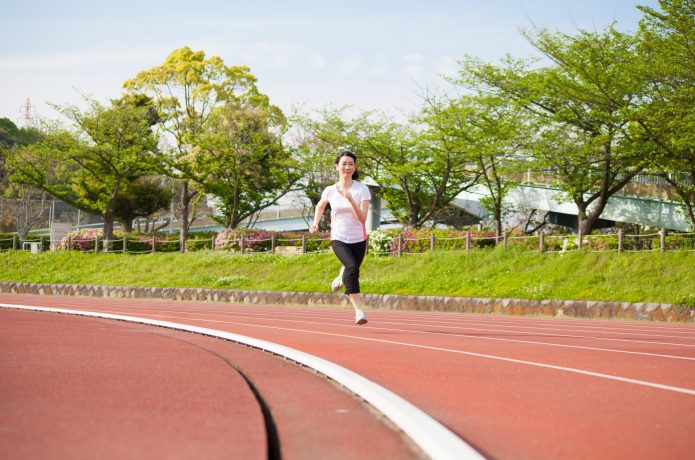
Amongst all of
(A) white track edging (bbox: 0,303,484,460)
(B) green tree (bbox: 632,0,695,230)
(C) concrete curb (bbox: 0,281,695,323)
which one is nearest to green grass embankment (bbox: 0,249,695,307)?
(C) concrete curb (bbox: 0,281,695,323)

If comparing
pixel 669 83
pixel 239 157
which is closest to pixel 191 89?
pixel 239 157

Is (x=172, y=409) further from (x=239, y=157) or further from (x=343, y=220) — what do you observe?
(x=239, y=157)

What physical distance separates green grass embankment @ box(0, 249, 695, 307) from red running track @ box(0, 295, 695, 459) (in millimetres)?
13172

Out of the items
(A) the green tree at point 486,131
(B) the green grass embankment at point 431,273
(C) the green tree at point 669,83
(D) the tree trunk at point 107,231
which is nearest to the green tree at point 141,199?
(D) the tree trunk at point 107,231

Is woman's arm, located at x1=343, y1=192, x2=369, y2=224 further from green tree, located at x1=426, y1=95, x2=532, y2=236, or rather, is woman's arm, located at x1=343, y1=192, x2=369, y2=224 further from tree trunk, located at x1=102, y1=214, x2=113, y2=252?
tree trunk, located at x1=102, y1=214, x2=113, y2=252

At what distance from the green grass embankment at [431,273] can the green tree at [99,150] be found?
6.30m

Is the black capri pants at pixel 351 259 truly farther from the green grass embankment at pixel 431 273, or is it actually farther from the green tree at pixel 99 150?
the green tree at pixel 99 150

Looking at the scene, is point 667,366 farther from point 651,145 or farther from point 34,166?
point 34,166

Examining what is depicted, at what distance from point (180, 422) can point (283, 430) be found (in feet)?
1.34

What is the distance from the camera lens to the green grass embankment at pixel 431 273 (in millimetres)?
22422

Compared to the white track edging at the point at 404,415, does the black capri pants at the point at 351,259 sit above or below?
above

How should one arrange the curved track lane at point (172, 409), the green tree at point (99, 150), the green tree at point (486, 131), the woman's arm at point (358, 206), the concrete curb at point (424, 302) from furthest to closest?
the green tree at point (99, 150), the green tree at point (486, 131), the concrete curb at point (424, 302), the woman's arm at point (358, 206), the curved track lane at point (172, 409)

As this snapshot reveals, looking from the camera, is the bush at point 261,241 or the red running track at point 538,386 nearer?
the red running track at point 538,386

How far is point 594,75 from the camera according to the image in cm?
2638
